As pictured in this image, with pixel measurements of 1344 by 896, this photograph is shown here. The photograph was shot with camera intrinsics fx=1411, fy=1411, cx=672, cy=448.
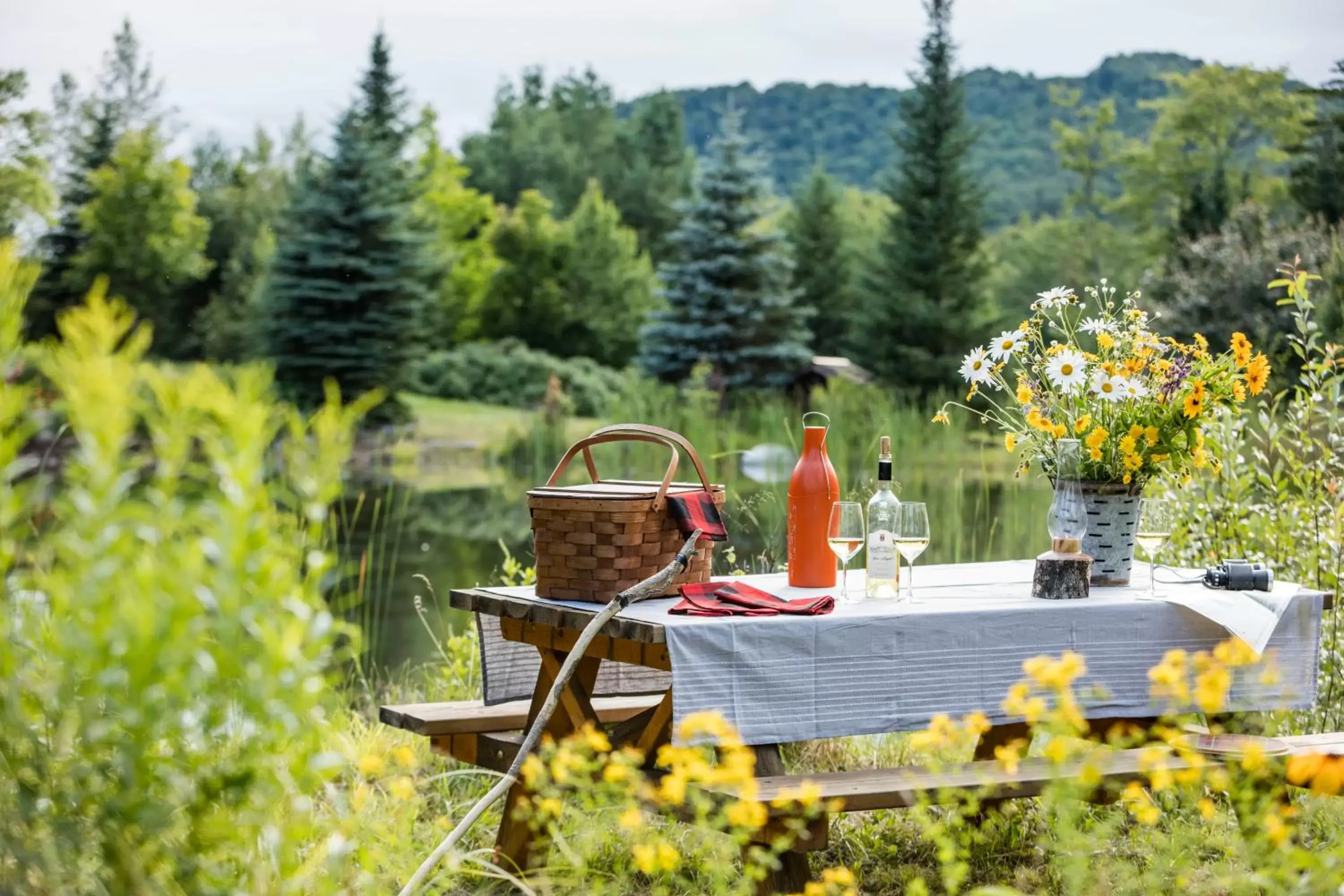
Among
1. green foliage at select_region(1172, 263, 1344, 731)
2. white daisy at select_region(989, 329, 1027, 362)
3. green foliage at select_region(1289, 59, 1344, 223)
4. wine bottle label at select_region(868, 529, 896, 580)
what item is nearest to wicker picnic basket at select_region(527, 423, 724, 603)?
wine bottle label at select_region(868, 529, 896, 580)

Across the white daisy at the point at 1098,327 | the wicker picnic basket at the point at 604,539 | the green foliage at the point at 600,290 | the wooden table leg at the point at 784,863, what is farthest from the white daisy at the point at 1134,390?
the green foliage at the point at 600,290

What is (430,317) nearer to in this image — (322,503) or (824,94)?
(322,503)

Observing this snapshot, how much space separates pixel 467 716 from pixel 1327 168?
20.5 m

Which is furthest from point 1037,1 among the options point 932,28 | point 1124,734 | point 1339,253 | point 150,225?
point 1124,734

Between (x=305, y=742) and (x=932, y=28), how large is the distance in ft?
72.6

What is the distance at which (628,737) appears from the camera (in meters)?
2.77

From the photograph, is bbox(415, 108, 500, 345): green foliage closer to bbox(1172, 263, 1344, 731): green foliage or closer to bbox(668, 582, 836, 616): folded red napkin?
bbox(1172, 263, 1344, 731): green foliage

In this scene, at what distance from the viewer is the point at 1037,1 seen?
5103 cm

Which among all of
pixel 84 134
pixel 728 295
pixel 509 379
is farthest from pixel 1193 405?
pixel 84 134

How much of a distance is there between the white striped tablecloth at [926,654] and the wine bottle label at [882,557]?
64mm

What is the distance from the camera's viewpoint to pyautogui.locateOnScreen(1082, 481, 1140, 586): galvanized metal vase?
9.30 ft

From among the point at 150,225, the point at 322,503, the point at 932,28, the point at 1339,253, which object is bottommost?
the point at 322,503

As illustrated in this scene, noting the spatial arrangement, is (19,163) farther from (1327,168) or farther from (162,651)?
(162,651)

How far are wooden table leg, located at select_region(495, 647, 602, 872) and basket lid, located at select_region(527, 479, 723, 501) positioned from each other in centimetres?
32
